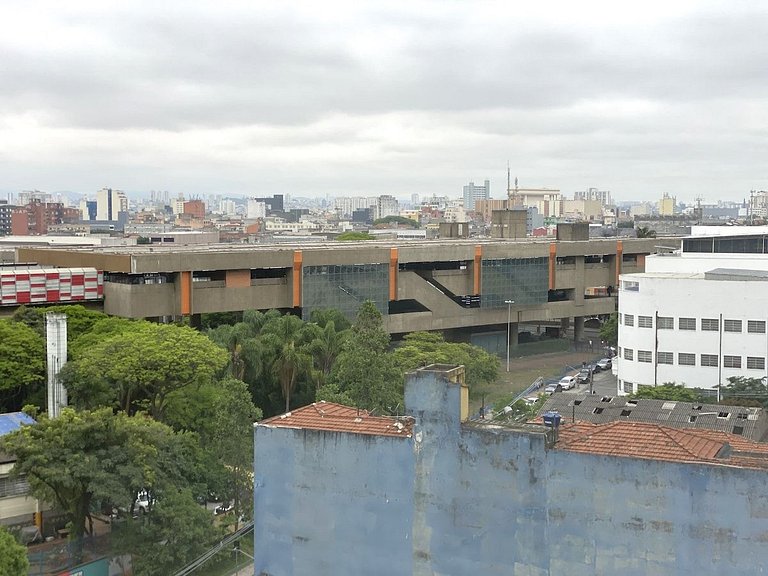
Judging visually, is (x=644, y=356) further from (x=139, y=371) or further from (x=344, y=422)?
(x=344, y=422)

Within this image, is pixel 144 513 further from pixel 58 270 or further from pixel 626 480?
pixel 58 270

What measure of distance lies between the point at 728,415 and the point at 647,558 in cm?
2339

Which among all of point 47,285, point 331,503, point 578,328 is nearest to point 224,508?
point 331,503

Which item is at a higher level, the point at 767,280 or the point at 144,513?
the point at 767,280

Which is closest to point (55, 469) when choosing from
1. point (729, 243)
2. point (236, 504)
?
point (236, 504)

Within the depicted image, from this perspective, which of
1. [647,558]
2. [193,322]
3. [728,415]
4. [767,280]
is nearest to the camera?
[647,558]

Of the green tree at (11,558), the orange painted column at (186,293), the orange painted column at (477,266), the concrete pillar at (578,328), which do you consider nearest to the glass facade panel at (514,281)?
the orange painted column at (477,266)

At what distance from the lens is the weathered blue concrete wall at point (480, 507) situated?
1894 centimetres

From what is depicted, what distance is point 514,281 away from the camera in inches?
3068

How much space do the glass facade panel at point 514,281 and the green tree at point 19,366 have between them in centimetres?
3847

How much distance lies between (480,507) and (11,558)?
1205cm

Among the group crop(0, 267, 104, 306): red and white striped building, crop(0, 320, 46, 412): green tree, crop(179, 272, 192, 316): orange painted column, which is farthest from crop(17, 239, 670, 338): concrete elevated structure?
crop(0, 320, 46, 412): green tree

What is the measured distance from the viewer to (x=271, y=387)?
52.3 meters

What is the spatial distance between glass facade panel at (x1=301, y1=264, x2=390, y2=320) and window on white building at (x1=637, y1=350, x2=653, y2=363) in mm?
20433
